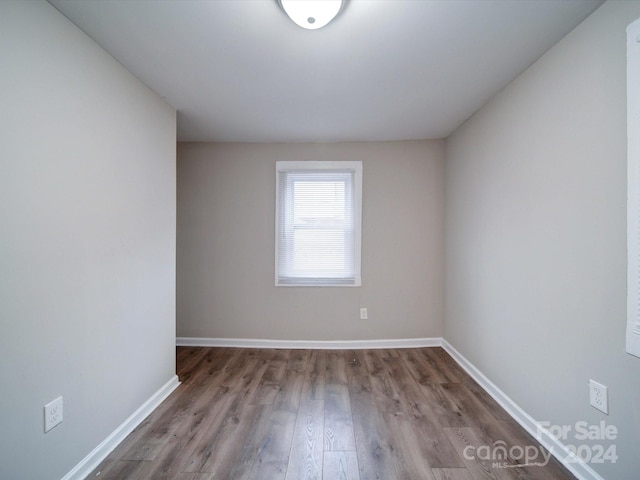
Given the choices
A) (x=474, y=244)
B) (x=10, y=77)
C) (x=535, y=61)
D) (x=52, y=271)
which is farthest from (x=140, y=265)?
(x=535, y=61)

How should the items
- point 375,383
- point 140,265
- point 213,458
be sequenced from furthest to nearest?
point 375,383, point 140,265, point 213,458

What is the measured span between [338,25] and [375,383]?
2629mm

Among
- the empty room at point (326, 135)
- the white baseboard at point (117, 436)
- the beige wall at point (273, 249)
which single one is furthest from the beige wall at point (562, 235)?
the white baseboard at point (117, 436)

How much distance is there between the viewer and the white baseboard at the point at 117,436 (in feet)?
4.74

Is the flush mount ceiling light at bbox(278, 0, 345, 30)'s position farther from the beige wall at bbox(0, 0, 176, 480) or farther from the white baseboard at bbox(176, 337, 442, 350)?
the white baseboard at bbox(176, 337, 442, 350)

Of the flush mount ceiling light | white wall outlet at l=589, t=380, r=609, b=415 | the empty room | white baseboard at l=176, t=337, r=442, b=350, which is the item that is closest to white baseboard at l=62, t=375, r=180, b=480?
the empty room

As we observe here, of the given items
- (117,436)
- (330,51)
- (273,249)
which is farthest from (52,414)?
(330,51)

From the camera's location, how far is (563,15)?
1365 millimetres

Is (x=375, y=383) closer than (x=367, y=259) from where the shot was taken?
Yes

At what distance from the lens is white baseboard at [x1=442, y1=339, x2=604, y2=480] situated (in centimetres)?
141

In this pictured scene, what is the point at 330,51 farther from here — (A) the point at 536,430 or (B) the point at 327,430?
(A) the point at 536,430

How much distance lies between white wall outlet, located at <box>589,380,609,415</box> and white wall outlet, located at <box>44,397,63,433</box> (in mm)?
2686

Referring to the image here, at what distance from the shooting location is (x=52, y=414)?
4.30 ft

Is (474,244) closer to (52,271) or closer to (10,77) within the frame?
(52,271)
